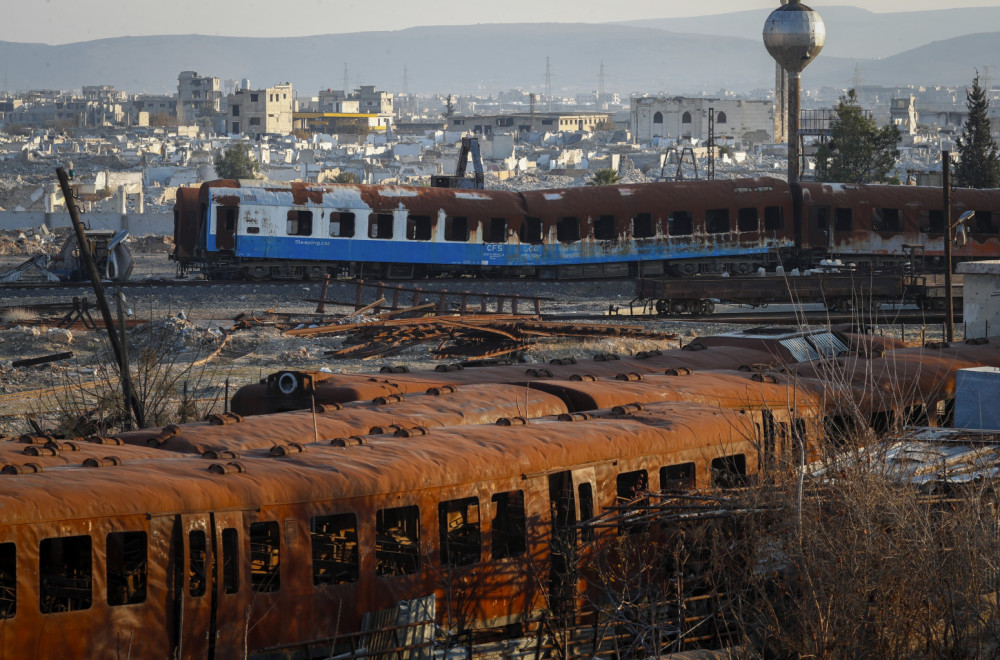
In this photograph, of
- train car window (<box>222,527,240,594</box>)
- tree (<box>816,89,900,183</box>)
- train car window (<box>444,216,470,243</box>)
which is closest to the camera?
train car window (<box>222,527,240,594</box>)

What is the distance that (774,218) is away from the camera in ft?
127

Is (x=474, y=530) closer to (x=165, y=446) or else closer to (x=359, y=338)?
(x=165, y=446)

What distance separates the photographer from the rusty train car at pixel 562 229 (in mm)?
35594

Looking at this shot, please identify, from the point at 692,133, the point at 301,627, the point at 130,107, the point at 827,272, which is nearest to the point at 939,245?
the point at 827,272

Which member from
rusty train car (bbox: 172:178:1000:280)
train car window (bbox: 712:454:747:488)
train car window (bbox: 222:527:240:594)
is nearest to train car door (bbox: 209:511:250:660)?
train car window (bbox: 222:527:240:594)

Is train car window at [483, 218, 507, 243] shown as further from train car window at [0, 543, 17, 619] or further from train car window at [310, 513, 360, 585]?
train car window at [0, 543, 17, 619]

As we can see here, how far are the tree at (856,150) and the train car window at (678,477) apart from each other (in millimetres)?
51360

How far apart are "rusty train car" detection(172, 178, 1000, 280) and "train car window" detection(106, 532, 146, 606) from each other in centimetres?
2716

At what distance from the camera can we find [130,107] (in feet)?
618

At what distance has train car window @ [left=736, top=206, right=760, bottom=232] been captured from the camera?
3844cm

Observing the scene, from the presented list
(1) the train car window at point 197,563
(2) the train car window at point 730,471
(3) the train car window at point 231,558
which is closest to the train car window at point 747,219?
(2) the train car window at point 730,471

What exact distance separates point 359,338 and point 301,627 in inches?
694

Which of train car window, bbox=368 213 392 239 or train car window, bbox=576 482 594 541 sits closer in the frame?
train car window, bbox=576 482 594 541

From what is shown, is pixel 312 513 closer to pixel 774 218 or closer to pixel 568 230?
pixel 568 230
